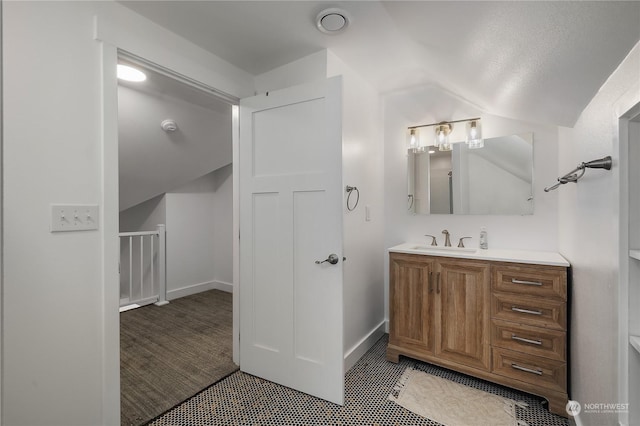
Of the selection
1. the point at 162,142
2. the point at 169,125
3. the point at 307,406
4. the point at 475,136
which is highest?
the point at 169,125

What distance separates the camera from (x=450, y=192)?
259cm

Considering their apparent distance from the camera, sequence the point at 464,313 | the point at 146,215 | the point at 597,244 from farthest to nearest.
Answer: the point at 146,215 < the point at 464,313 < the point at 597,244

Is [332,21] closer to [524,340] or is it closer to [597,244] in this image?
[597,244]

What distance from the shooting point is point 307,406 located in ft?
6.10

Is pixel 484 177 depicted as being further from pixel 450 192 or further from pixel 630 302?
pixel 630 302

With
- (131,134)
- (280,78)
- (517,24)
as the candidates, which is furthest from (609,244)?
(131,134)

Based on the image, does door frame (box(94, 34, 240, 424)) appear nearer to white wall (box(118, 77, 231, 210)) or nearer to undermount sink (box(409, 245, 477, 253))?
white wall (box(118, 77, 231, 210))

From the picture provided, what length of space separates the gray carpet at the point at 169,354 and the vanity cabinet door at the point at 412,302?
53.5 inches

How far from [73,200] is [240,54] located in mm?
1402

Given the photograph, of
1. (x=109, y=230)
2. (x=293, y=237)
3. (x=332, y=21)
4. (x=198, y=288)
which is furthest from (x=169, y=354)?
(x=332, y=21)

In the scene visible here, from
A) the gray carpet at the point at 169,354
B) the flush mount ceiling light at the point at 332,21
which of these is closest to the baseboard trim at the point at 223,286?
the gray carpet at the point at 169,354

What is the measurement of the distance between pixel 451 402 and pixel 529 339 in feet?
2.12

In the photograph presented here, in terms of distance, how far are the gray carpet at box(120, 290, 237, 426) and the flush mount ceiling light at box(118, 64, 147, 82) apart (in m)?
2.27

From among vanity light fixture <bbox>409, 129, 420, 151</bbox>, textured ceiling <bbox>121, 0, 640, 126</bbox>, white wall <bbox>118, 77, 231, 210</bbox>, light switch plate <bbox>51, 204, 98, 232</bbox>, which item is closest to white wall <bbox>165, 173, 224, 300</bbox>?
white wall <bbox>118, 77, 231, 210</bbox>
